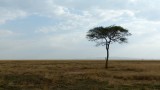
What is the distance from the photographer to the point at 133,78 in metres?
32.9

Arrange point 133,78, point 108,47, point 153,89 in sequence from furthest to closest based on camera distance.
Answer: point 108,47 < point 133,78 < point 153,89

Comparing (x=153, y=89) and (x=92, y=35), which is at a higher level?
(x=92, y=35)

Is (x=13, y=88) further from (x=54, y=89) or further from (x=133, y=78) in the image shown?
(x=133, y=78)

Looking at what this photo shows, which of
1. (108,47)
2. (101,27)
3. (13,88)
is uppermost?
(101,27)

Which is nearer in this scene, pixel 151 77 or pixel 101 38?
pixel 151 77

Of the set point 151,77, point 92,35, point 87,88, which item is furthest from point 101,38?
point 87,88

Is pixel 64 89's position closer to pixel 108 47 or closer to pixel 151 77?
pixel 151 77

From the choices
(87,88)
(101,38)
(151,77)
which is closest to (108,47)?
(101,38)

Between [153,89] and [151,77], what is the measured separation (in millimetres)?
10803

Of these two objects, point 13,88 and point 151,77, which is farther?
point 151,77

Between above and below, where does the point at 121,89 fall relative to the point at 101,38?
below

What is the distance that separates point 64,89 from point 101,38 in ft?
136

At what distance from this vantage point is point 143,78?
108 feet

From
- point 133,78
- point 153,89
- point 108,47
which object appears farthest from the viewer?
point 108,47
